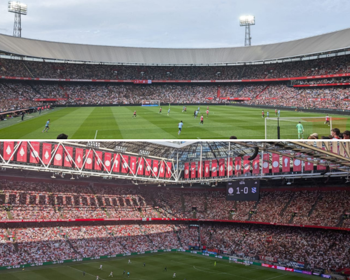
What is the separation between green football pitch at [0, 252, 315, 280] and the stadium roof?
144 ft

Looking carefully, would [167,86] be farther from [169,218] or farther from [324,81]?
[169,218]

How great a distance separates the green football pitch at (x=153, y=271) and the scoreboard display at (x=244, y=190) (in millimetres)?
8021

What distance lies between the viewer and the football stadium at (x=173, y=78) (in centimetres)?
5525

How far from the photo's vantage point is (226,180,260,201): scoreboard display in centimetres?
3891

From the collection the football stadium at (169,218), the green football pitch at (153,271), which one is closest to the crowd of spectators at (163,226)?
the football stadium at (169,218)

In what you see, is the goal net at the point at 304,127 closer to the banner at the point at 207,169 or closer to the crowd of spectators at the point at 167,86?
the banner at the point at 207,169

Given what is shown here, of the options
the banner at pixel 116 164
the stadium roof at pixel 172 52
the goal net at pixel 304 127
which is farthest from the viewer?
the stadium roof at pixel 172 52

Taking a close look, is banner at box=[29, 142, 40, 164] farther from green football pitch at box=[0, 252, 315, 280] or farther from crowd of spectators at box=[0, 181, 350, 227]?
crowd of spectators at box=[0, 181, 350, 227]

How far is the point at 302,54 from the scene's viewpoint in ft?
224

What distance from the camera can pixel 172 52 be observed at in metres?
94.3

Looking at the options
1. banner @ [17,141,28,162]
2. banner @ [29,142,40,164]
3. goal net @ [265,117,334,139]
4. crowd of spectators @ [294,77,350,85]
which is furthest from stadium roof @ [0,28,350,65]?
banner @ [17,141,28,162]

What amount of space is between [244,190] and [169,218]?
18198 mm

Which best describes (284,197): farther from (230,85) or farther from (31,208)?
(230,85)

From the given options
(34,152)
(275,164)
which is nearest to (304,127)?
(275,164)
